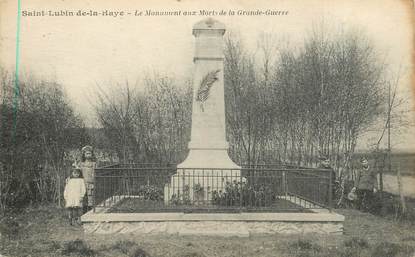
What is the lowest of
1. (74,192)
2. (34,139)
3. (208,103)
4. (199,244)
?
(199,244)

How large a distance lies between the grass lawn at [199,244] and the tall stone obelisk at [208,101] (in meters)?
2.77

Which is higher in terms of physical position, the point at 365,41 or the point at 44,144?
the point at 365,41

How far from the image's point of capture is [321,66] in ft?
46.9

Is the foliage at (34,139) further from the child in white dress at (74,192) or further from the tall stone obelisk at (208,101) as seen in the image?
the tall stone obelisk at (208,101)

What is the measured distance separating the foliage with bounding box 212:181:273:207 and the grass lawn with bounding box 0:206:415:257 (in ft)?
4.15

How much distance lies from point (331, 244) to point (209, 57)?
200 inches

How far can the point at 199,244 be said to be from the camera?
7652 mm

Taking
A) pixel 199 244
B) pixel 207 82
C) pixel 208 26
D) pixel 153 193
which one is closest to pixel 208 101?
pixel 207 82

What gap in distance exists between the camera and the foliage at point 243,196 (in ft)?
31.0

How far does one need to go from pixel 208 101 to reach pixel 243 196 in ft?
7.99

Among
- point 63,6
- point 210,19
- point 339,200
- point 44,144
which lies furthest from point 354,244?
point 44,144

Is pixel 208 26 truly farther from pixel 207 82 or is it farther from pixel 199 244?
pixel 199 244

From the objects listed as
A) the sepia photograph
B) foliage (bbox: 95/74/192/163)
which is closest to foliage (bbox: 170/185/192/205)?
the sepia photograph

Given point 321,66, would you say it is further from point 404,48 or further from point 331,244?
point 331,244
